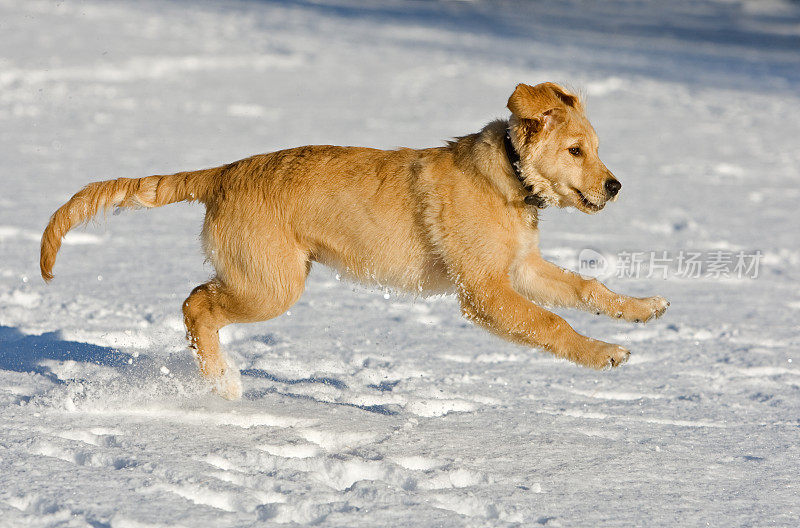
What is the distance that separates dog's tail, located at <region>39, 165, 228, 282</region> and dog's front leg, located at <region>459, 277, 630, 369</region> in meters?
1.29

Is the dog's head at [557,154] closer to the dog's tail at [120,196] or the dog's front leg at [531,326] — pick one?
the dog's front leg at [531,326]

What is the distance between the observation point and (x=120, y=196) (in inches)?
156

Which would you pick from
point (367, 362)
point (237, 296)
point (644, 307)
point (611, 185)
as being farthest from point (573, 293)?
point (237, 296)

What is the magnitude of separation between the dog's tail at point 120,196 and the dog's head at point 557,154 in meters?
1.38

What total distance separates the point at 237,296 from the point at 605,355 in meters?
1.57

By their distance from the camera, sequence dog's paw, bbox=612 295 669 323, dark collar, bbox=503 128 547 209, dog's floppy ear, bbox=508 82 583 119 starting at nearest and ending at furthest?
dog's floppy ear, bbox=508 82 583 119 < dark collar, bbox=503 128 547 209 < dog's paw, bbox=612 295 669 323

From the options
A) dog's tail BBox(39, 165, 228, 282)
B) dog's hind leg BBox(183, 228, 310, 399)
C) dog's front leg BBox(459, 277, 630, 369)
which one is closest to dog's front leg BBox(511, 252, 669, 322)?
dog's front leg BBox(459, 277, 630, 369)

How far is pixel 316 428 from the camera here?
11.5 ft

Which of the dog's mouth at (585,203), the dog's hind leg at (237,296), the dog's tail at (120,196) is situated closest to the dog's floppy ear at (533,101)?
the dog's mouth at (585,203)

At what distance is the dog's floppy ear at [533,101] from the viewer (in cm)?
360

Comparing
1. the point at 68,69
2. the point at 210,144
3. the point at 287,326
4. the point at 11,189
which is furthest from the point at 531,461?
the point at 68,69

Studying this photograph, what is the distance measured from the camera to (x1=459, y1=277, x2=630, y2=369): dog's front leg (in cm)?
364

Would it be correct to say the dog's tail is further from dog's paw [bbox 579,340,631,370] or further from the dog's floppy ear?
dog's paw [bbox 579,340,631,370]

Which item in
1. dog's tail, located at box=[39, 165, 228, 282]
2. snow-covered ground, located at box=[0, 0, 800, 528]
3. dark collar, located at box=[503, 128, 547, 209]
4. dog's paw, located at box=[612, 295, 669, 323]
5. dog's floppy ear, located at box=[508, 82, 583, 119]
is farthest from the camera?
dog's paw, located at box=[612, 295, 669, 323]
